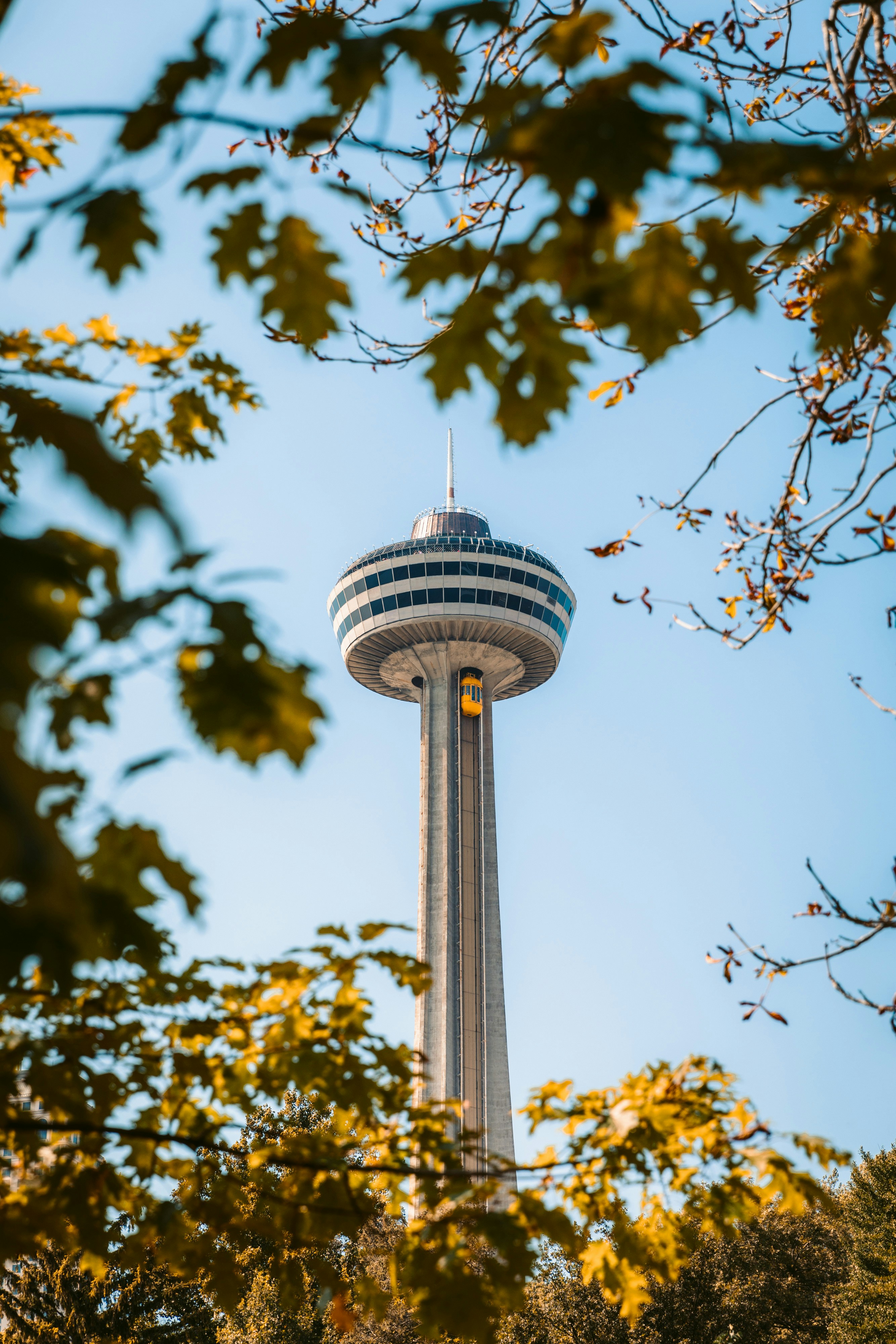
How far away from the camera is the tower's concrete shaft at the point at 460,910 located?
59406mm

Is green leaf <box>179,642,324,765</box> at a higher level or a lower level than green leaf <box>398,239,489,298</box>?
lower

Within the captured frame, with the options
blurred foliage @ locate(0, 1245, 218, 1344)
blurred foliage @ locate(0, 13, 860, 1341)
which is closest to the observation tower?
blurred foliage @ locate(0, 1245, 218, 1344)

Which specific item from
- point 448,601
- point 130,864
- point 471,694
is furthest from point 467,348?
point 471,694

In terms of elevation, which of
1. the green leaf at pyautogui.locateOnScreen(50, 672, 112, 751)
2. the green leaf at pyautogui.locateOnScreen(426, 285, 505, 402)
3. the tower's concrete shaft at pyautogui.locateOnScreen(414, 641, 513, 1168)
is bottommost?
the green leaf at pyautogui.locateOnScreen(50, 672, 112, 751)

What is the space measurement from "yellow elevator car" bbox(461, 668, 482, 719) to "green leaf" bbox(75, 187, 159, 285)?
65728 mm

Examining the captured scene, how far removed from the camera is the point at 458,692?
69625 mm

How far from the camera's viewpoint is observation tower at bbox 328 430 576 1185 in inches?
2376

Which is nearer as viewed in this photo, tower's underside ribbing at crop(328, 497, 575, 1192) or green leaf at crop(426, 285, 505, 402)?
green leaf at crop(426, 285, 505, 402)

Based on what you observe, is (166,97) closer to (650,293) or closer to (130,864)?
(650,293)

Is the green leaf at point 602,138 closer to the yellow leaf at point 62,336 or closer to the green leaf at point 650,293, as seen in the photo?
the green leaf at point 650,293

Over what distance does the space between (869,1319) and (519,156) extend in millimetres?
39609

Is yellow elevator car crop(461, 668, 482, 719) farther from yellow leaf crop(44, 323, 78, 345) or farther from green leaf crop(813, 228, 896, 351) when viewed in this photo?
green leaf crop(813, 228, 896, 351)

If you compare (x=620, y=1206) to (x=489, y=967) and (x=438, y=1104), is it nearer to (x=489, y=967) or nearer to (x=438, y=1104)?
(x=438, y=1104)

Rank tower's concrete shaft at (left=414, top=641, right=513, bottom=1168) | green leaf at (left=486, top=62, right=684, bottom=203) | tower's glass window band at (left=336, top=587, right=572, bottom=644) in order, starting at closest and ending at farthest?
1. green leaf at (left=486, top=62, right=684, bottom=203)
2. tower's concrete shaft at (left=414, top=641, right=513, bottom=1168)
3. tower's glass window band at (left=336, top=587, right=572, bottom=644)
